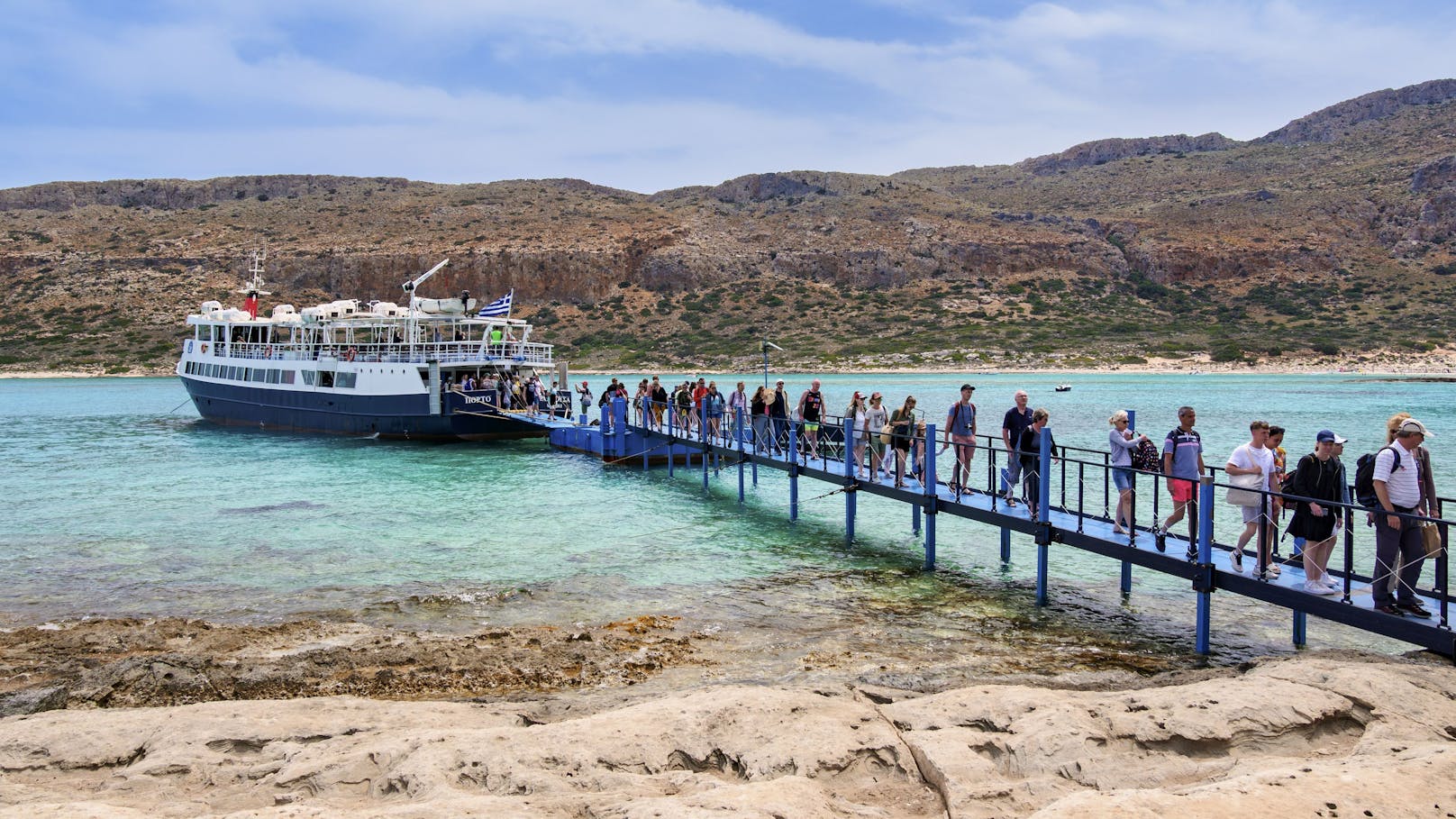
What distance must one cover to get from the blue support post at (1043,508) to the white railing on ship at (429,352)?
87.6 ft

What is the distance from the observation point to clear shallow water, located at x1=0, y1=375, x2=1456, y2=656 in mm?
12867

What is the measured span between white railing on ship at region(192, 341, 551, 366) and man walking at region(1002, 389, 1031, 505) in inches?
1006

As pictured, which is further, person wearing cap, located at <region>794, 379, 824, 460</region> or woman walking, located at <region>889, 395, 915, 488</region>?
person wearing cap, located at <region>794, 379, 824, 460</region>

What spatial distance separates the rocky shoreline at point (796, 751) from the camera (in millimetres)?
5520

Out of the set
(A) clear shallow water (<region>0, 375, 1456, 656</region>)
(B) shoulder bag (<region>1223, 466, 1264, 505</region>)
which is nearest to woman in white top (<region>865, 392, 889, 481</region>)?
(A) clear shallow water (<region>0, 375, 1456, 656</region>)

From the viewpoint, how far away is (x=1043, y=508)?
12.7 metres

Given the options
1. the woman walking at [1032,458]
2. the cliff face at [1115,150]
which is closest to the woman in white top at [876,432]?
the woman walking at [1032,458]

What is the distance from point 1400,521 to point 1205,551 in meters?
2.11

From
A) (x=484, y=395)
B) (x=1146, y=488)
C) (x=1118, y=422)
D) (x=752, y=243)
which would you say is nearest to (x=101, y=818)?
(x=1118, y=422)

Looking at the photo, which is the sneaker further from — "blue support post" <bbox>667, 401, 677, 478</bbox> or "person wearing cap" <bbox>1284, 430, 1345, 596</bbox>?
"blue support post" <bbox>667, 401, 677, 478</bbox>

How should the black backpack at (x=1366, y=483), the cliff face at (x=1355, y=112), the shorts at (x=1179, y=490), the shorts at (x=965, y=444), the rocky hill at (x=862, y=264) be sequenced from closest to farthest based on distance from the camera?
the black backpack at (x=1366, y=483)
the shorts at (x=1179, y=490)
the shorts at (x=965, y=444)
the rocky hill at (x=862, y=264)
the cliff face at (x=1355, y=112)

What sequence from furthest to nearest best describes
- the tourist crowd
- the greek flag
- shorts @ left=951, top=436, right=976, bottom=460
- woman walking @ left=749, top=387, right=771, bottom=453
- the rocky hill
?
the rocky hill → the greek flag → woman walking @ left=749, top=387, right=771, bottom=453 → shorts @ left=951, top=436, right=976, bottom=460 → the tourist crowd

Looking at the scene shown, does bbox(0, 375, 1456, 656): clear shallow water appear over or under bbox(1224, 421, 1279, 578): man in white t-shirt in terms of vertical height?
under

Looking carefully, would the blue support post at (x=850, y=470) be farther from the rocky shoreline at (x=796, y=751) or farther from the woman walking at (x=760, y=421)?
the rocky shoreline at (x=796, y=751)
